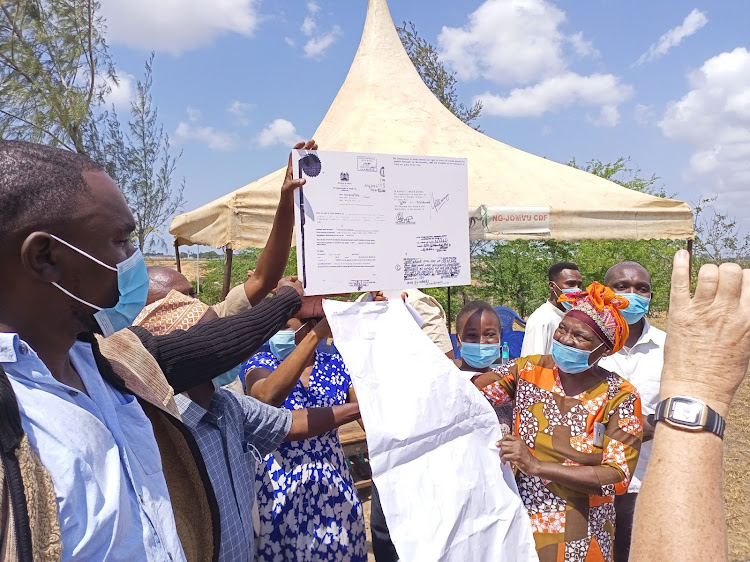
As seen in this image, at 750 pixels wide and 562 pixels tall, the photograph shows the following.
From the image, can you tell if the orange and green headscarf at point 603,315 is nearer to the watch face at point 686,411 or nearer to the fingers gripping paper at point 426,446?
the fingers gripping paper at point 426,446

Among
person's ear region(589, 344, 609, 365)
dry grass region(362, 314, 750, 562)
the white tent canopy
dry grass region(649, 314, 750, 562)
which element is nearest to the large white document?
person's ear region(589, 344, 609, 365)

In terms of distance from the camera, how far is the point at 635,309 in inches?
126

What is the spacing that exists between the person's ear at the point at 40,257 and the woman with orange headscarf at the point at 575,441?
1.57 metres

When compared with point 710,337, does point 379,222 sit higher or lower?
higher

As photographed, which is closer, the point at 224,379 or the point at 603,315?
the point at 224,379

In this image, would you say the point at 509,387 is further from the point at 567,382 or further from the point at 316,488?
the point at 316,488

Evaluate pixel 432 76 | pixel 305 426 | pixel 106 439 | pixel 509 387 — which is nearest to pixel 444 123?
pixel 509 387

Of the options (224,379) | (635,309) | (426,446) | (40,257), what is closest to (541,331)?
(635,309)

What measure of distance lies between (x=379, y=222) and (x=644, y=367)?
6.52ft

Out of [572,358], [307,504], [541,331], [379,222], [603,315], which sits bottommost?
[307,504]

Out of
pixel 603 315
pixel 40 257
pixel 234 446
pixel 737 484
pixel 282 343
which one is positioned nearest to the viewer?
pixel 40 257

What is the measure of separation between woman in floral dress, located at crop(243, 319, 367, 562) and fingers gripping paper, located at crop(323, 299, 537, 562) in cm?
31

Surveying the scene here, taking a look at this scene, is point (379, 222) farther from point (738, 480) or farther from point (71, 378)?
point (738, 480)

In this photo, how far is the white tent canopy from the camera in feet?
13.8
